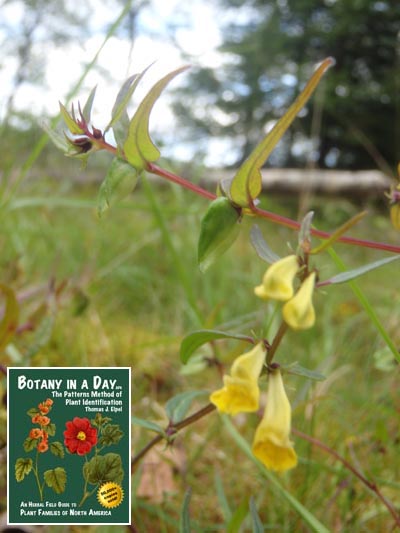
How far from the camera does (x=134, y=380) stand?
58cm

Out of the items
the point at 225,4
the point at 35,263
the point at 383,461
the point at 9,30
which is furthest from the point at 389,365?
the point at 225,4

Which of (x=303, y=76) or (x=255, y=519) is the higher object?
(x=303, y=76)

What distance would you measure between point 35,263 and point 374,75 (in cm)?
422

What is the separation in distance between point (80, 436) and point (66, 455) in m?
0.01

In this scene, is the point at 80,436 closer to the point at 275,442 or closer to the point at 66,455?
the point at 66,455

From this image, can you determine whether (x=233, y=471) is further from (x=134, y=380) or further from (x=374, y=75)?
(x=374, y=75)

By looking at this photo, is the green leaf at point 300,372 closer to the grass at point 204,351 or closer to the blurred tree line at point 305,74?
the grass at point 204,351

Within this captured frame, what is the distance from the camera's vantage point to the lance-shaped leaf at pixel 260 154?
0.69 ft

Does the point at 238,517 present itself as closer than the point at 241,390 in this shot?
No

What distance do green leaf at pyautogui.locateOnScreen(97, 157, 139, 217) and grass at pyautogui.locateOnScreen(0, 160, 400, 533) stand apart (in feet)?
0.32

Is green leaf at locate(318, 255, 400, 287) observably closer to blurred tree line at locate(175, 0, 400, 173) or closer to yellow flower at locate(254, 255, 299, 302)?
yellow flower at locate(254, 255, 299, 302)

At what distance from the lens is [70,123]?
0.82 feet

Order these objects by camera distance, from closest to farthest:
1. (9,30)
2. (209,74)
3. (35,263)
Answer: (35,263) < (9,30) < (209,74)

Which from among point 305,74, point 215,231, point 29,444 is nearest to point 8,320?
point 29,444
